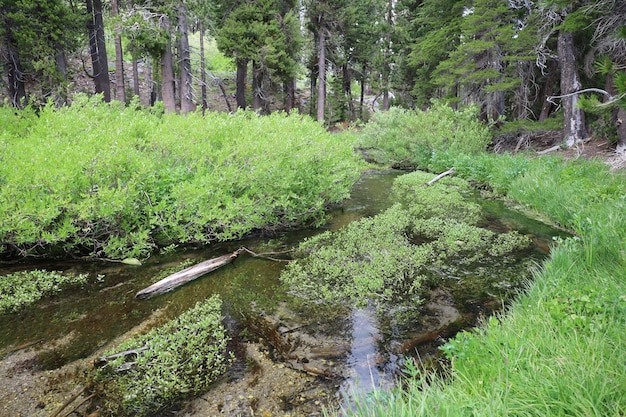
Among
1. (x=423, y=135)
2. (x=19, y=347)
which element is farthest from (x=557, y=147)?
(x=19, y=347)

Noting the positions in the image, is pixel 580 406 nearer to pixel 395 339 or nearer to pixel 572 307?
pixel 572 307

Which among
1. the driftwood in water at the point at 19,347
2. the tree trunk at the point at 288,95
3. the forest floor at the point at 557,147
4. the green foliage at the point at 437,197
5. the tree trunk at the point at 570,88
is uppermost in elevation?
the tree trunk at the point at 288,95

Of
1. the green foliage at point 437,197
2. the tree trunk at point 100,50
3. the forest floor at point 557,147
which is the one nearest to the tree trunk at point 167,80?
the tree trunk at point 100,50

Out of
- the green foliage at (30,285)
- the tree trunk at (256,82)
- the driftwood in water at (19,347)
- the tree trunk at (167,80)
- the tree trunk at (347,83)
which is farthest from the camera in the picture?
the tree trunk at (347,83)

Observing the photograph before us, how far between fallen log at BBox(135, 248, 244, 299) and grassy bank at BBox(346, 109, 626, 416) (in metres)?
3.42

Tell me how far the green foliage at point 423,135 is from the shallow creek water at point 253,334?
8.57 meters

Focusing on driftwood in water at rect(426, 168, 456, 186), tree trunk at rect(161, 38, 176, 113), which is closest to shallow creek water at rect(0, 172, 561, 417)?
driftwood in water at rect(426, 168, 456, 186)

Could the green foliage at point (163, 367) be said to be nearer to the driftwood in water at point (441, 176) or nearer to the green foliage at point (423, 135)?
the driftwood in water at point (441, 176)

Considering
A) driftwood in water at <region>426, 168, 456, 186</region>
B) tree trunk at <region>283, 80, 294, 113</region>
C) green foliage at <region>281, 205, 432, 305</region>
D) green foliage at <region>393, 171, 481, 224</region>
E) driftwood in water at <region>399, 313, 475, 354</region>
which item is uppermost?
tree trunk at <region>283, 80, 294, 113</region>

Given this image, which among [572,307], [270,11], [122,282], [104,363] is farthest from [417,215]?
[270,11]

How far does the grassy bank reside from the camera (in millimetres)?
1998

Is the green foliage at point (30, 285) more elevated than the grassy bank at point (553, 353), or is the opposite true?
the grassy bank at point (553, 353)

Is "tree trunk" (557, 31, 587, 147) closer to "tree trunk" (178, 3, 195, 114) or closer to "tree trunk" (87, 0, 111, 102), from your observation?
"tree trunk" (178, 3, 195, 114)

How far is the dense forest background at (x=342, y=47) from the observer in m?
11.7
